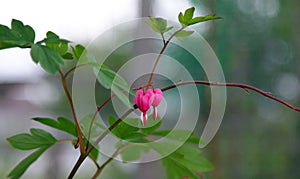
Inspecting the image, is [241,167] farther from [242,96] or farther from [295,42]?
[295,42]

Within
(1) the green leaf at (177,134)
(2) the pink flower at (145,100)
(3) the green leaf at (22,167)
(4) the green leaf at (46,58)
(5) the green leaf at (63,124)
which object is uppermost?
(4) the green leaf at (46,58)

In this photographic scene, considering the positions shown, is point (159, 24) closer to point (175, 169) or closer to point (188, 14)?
point (188, 14)

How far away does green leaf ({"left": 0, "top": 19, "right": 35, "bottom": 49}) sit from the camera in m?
0.44

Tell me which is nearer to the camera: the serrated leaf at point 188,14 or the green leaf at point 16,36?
the green leaf at point 16,36

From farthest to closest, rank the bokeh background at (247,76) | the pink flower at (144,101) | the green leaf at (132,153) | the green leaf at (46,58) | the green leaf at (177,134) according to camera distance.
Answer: the bokeh background at (247,76) → the green leaf at (132,153) → the green leaf at (177,134) → the pink flower at (144,101) → the green leaf at (46,58)

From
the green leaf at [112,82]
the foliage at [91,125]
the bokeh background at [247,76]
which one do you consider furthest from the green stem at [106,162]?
the bokeh background at [247,76]

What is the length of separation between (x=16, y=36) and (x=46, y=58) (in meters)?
0.06

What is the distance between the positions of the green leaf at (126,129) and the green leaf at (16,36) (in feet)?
0.62

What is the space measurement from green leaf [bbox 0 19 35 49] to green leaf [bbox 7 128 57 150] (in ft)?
0.59

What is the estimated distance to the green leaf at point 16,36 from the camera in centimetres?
44

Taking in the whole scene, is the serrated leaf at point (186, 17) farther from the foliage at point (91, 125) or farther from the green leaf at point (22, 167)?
the green leaf at point (22, 167)

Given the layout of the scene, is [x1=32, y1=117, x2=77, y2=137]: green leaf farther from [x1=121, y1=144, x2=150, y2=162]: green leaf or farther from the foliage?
[x1=121, y1=144, x2=150, y2=162]: green leaf

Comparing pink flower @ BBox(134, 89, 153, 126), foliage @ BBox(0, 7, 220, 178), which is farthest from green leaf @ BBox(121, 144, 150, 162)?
pink flower @ BBox(134, 89, 153, 126)

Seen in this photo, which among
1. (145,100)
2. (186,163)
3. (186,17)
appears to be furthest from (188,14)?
(186,163)
